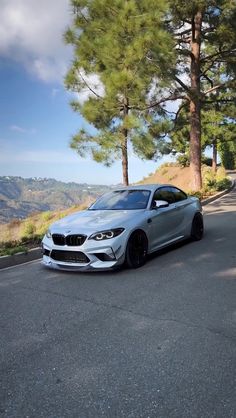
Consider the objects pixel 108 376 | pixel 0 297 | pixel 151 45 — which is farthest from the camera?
pixel 151 45

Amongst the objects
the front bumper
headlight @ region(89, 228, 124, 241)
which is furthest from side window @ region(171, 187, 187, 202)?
the front bumper

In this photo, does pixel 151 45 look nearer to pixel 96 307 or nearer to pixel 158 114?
pixel 158 114

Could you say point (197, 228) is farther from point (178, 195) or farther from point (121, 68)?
point (121, 68)

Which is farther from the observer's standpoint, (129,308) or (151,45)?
(151,45)

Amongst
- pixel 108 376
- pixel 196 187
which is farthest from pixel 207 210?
pixel 108 376

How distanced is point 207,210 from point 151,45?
21.3 feet

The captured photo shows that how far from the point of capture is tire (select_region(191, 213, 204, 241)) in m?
9.07

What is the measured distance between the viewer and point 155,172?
4906 cm

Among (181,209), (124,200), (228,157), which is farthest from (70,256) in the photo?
(228,157)

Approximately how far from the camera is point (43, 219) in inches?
773

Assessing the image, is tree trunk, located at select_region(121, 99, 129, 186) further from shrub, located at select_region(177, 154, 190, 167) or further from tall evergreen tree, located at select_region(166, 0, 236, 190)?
shrub, located at select_region(177, 154, 190, 167)

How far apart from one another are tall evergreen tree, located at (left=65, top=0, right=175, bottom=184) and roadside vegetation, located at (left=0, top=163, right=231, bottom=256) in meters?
3.65

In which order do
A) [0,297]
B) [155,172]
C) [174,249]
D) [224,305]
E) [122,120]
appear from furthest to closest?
[155,172] < [122,120] < [174,249] < [0,297] < [224,305]

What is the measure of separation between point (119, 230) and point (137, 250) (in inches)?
21.3
